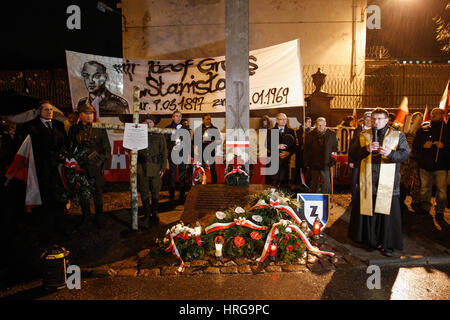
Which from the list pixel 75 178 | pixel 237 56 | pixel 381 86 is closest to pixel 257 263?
pixel 75 178

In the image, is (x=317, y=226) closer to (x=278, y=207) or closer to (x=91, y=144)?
(x=278, y=207)

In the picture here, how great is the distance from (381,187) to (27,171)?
5.99 metres

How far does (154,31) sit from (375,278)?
11.6m

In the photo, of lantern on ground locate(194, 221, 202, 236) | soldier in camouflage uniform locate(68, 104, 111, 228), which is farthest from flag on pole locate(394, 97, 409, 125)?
soldier in camouflage uniform locate(68, 104, 111, 228)

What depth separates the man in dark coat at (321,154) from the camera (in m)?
6.99

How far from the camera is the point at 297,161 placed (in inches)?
349

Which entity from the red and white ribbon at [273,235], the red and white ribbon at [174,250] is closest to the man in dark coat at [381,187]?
the red and white ribbon at [273,235]

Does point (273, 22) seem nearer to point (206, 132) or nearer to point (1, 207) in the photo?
point (206, 132)

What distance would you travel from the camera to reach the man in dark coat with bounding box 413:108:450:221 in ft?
20.1

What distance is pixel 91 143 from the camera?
18.5 feet

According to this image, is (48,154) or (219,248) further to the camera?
(48,154)

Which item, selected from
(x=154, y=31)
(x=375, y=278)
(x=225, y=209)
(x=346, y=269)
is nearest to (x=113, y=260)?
(x=225, y=209)

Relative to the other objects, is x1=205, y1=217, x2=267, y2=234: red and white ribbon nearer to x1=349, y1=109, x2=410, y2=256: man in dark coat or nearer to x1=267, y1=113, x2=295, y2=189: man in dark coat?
x1=349, y1=109, x2=410, y2=256: man in dark coat

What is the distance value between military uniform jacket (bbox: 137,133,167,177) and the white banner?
2.14 meters
